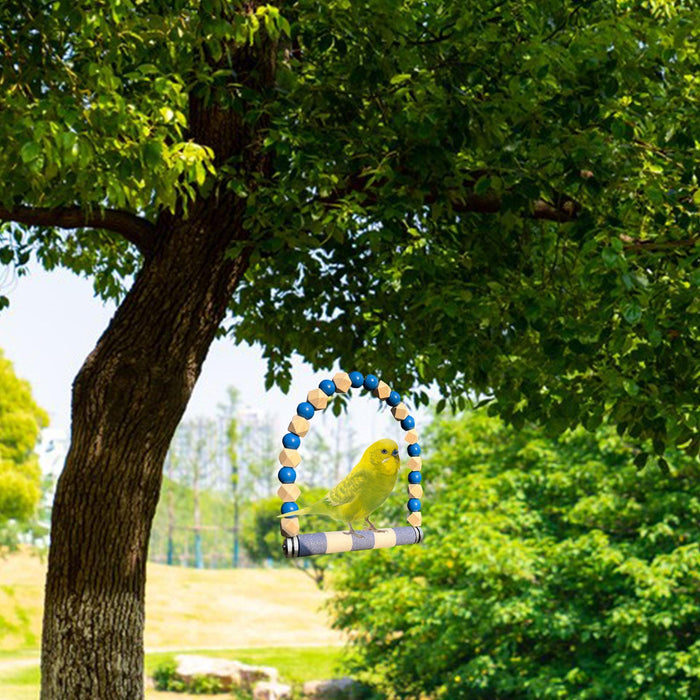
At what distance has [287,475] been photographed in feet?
12.4

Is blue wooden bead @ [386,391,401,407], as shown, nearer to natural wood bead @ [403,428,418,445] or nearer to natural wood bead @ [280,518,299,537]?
natural wood bead @ [403,428,418,445]

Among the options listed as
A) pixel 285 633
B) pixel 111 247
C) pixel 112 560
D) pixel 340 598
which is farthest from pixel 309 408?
pixel 285 633

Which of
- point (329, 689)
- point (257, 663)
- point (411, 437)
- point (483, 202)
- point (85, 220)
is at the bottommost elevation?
point (257, 663)

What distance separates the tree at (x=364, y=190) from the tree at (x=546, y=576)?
714 centimetres

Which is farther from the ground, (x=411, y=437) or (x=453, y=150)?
(x=453, y=150)

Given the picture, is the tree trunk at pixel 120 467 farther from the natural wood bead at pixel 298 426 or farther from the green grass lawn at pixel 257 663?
the green grass lawn at pixel 257 663

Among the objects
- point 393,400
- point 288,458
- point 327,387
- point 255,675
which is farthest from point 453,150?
point 255,675

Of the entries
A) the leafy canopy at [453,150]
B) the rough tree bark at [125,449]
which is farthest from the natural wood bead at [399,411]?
the rough tree bark at [125,449]

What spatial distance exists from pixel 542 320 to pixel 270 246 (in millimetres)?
1734

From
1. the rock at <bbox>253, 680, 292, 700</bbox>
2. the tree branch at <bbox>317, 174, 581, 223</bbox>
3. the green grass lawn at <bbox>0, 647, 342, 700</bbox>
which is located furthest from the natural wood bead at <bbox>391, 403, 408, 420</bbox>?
the rock at <bbox>253, 680, 292, 700</bbox>

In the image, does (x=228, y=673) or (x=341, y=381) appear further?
(x=228, y=673)

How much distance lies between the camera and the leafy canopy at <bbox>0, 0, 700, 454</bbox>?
239 inches

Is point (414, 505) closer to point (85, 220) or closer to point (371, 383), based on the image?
point (371, 383)

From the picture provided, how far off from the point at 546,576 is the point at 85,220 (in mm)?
9453
